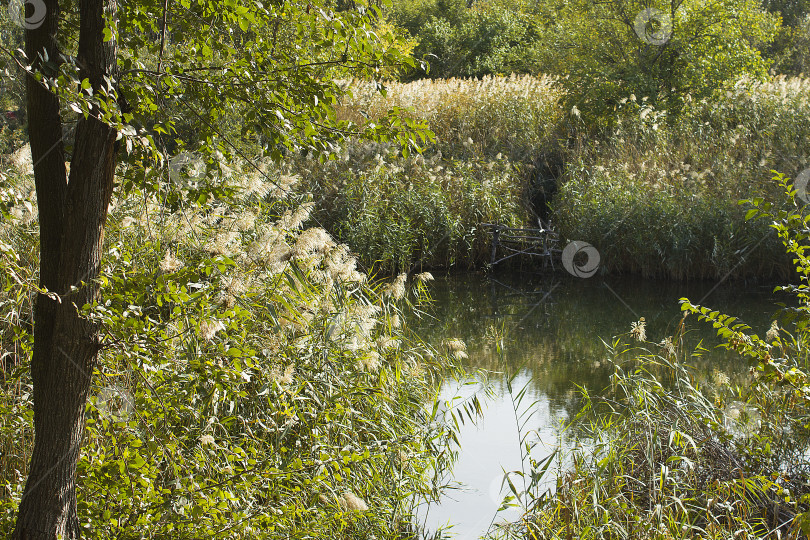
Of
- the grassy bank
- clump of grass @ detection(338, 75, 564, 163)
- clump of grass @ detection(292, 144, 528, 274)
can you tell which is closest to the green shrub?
clump of grass @ detection(338, 75, 564, 163)

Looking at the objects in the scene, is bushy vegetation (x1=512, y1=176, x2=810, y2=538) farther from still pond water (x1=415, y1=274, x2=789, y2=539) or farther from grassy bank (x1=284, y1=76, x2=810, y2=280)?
grassy bank (x1=284, y1=76, x2=810, y2=280)

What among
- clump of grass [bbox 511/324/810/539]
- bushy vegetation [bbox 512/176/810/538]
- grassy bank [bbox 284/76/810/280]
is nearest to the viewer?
bushy vegetation [bbox 512/176/810/538]

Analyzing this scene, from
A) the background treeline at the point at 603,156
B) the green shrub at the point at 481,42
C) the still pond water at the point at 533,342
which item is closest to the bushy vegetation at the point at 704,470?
the still pond water at the point at 533,342

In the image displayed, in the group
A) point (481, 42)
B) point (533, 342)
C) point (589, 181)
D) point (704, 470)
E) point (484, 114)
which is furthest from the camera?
point (481, 42)

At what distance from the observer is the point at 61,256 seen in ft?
7.47

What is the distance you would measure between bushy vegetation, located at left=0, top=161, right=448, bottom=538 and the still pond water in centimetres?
40

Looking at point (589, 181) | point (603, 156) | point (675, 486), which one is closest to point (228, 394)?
point (675, 486)

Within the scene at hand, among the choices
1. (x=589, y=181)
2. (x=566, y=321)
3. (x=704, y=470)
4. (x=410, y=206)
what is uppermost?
(x=589, y=181)

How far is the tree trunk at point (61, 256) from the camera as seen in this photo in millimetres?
2242

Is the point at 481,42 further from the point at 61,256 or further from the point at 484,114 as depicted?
the point at 61,256

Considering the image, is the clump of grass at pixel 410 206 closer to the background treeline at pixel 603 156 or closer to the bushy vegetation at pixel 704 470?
the background treeline at pixel 603 156

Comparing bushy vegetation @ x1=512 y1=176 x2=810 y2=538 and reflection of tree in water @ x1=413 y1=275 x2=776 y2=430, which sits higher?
reflection of tree in water @ x1=413 y1=275 x2=776 y2=430

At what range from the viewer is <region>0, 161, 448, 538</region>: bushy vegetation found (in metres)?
2.58

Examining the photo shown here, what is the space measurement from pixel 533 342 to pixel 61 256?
6.24 metres
